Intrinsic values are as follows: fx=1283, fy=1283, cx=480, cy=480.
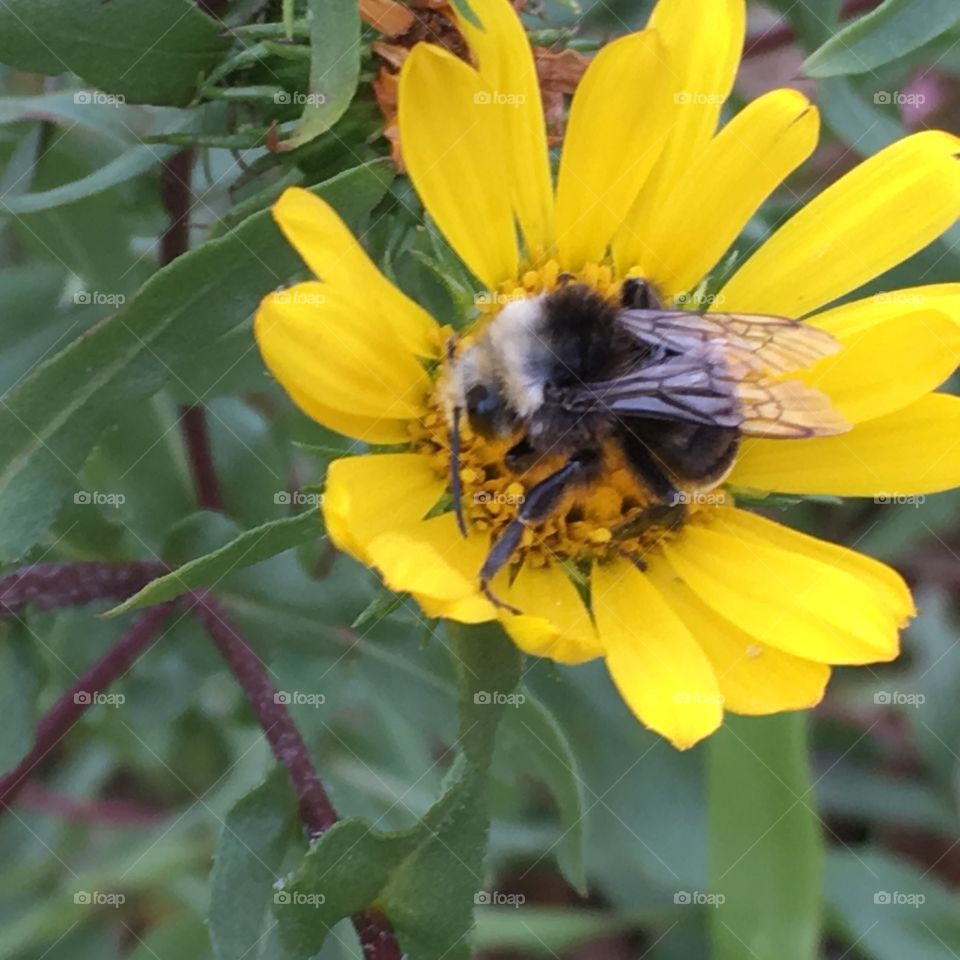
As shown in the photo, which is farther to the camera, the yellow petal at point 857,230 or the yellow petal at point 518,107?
the yellow petal at point 857,230

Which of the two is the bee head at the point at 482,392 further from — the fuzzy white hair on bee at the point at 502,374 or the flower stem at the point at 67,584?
the flower stem at the point at 67,584

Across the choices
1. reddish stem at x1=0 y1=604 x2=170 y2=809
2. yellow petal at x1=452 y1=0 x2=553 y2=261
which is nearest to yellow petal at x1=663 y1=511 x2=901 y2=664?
yellow petal at x1=452 y1=0 x2=553 y2=261

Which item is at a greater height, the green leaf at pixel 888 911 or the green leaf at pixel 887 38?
the green leaf at pixel 887 38

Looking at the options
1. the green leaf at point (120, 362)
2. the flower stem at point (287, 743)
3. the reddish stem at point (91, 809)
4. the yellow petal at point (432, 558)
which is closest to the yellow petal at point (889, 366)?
the yellow petal at point (432, 558)

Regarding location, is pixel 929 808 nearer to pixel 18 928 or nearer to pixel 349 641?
pixel 349 641

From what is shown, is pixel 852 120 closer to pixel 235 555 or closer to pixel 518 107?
pixel 518 107

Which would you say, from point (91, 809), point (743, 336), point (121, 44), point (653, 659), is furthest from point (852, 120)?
point (91, 809)

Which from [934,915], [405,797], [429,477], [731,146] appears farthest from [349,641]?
[934,915]
